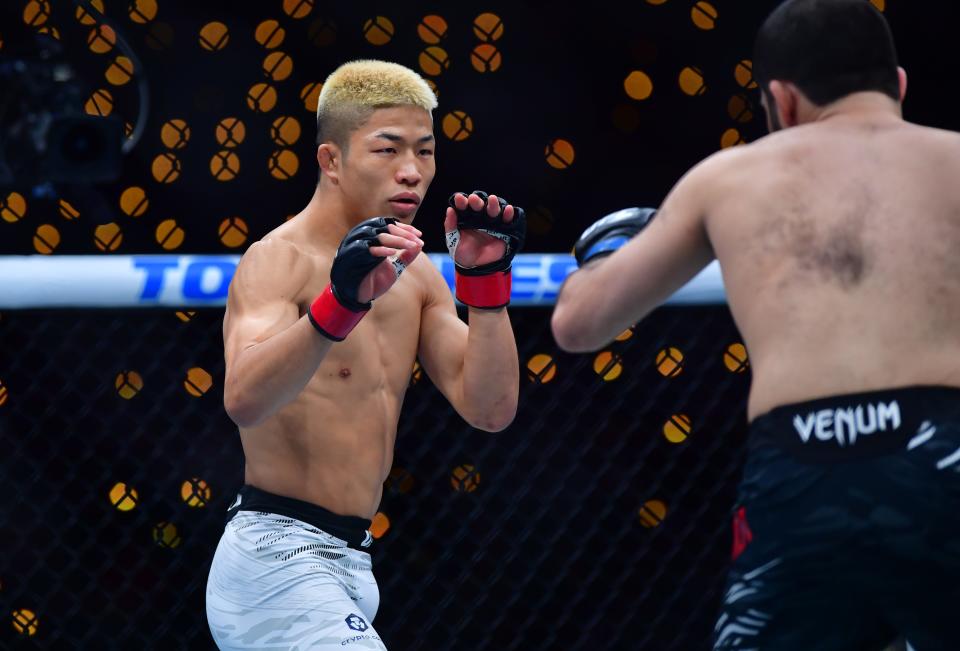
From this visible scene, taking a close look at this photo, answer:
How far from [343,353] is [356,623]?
48 centimetres

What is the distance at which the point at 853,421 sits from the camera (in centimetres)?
159

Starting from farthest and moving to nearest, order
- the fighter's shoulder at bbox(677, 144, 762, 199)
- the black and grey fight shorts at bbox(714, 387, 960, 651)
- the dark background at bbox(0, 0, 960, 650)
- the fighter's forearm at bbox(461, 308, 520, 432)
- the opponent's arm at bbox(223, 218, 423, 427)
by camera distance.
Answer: the dark background at bbox(0, 0, 960, 650)
the fighter's forearm at bbox(461, 308, 520, 432)
the opponent's arm at bbox(223, 218, 423, 427)
the fighter's shoulder at bbox(677, 144, 762, 199)
the black and grey fight shorts at bbox(714, 387, 960, 651)

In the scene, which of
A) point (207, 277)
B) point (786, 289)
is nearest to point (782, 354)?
point (786, 289)

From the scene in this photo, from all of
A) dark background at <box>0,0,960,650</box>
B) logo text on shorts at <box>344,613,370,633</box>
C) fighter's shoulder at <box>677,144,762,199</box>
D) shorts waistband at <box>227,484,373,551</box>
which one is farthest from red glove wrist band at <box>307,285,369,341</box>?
dark background at <box>0,0,960,650</box>

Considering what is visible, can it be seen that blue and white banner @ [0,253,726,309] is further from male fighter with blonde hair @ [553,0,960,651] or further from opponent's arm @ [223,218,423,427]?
male fighter with blonde hair @ [553,0,960,651]

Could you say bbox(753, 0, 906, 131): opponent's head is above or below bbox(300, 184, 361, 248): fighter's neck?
above

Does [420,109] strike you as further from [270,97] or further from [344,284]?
[270,97]

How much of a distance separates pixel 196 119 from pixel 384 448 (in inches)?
58.2

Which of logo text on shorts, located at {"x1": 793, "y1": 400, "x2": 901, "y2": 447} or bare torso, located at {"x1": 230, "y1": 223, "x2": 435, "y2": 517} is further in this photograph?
bare torso, located at {"x1": 230, "y1": 223, "x2": 435, "y2": 517}

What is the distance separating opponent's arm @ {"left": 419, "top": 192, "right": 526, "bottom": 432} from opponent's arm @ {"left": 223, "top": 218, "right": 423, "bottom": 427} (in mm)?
229

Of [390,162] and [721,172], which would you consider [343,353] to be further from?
[721,172]

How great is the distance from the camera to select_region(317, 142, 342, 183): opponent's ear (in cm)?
252

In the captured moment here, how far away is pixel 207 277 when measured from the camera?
A: 285cm

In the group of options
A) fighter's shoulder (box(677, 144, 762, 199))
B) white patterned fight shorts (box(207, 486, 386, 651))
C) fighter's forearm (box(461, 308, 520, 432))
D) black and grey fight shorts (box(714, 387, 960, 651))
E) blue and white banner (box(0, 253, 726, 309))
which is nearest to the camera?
black and grey fight shorts (box(714, 387, 960, 651))
